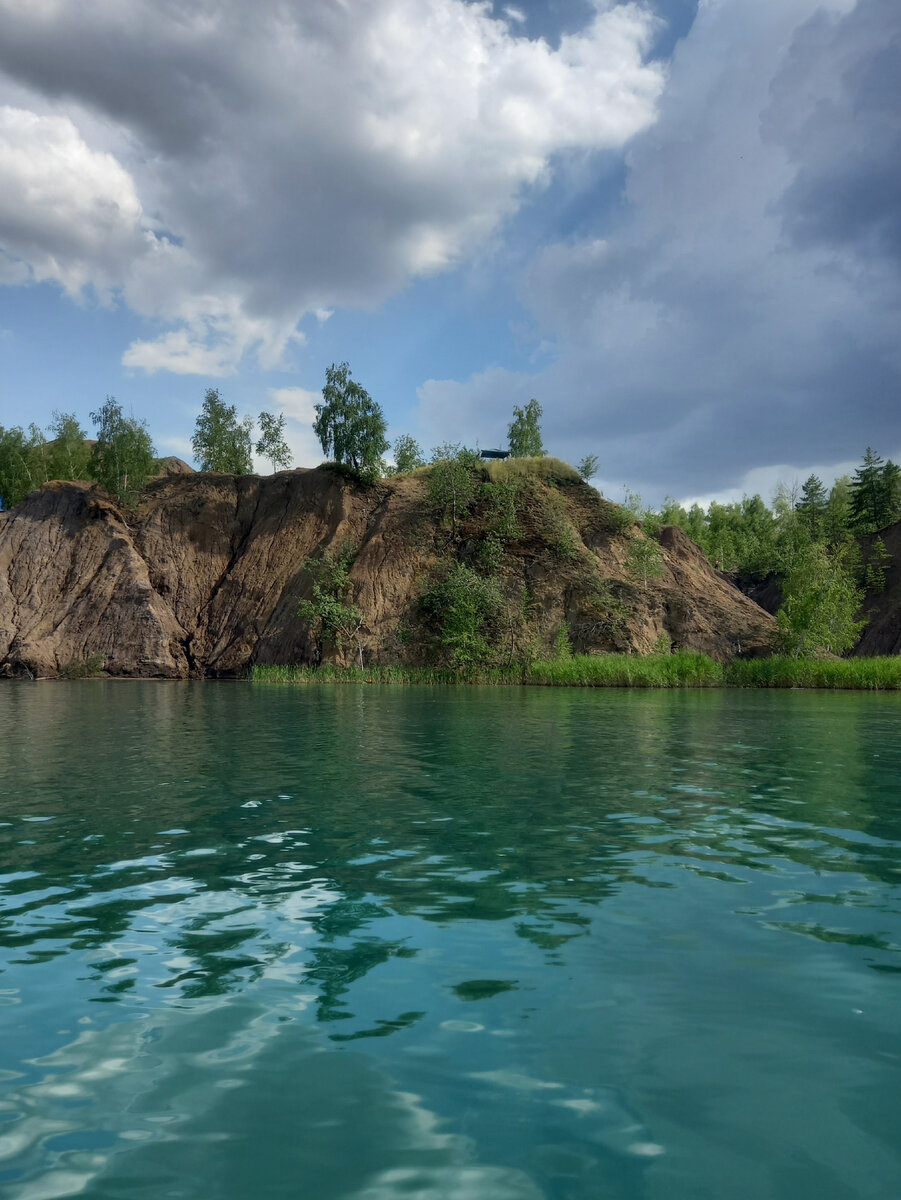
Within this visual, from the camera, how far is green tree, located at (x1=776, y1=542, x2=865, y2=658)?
165ft

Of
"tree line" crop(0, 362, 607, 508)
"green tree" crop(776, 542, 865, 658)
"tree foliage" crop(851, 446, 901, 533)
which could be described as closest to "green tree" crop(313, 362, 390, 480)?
"tree line" crop(0, 362, 607, 508)

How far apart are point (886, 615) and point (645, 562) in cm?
3089

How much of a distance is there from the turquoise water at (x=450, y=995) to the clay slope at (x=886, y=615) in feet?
229

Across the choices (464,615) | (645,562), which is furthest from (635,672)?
(645,562)

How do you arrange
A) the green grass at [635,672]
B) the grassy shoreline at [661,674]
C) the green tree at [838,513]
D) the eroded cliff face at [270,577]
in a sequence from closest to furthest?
the grassy shoreline at [661,674], the green grass at [635,672], the eroded cliff face at [270,577], the green tree at [838,513]

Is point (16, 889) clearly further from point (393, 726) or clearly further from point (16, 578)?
point (16, 578)

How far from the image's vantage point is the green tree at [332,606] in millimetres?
55844

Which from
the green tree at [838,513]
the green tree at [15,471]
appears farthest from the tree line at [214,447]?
the green tree at [838,513]

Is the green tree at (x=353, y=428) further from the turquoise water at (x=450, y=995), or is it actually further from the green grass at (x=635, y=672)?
the turquoise water at (x=450, y=995)

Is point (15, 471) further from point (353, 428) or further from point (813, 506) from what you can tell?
point (813, 506)

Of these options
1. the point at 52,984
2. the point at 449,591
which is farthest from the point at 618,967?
the point at 449,591

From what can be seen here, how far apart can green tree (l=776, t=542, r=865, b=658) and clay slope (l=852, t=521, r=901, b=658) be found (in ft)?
74.1

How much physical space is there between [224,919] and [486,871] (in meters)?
2.34

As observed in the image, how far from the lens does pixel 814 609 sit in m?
50.3
